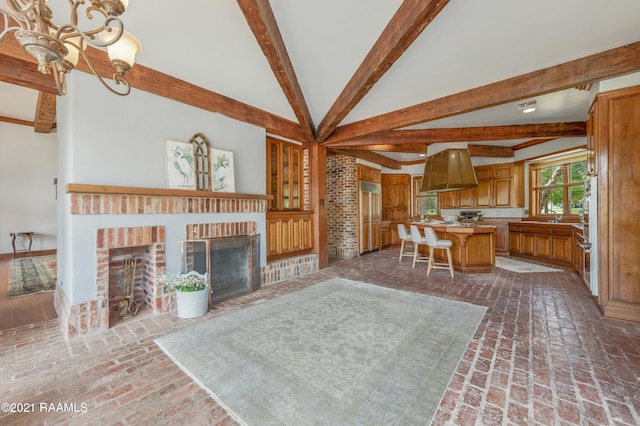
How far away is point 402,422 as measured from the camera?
1.44 meters

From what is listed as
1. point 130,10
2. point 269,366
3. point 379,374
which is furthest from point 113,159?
point 379,374

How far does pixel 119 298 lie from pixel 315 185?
141 inches

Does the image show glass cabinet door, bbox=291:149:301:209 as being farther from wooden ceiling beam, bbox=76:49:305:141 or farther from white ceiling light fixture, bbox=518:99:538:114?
white ceiling light fixture, bbox=518:99:538:114

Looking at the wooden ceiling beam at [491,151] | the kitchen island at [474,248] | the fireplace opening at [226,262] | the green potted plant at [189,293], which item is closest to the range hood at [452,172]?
the kitchen island at [474,248]

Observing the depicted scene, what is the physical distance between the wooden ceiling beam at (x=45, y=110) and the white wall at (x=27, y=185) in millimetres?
1064

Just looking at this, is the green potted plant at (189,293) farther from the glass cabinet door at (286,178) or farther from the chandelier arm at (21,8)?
the chandelier arm at (21,8)

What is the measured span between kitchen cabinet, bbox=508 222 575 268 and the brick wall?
3992 mm

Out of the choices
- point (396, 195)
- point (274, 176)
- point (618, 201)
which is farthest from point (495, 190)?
point (274, 176)

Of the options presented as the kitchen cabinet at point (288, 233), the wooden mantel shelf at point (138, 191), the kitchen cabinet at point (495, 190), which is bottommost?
the kitchen cabinet at point (288, 233)

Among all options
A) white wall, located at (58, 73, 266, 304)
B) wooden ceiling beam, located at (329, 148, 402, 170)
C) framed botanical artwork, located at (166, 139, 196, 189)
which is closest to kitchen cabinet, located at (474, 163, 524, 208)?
wooden ceiling beam, located at (329, 148, 402, 170)

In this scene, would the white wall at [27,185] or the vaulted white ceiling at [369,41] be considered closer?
the vaulted white ceiling at [369,41]

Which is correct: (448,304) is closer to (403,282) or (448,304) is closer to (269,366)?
(403,282)

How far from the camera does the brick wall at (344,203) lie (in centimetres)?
675

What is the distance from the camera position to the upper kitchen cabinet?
4.79m
